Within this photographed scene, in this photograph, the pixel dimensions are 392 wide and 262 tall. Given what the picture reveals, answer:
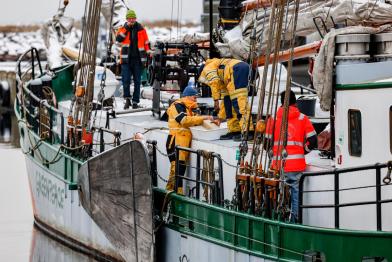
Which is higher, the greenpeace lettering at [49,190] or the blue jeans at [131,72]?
the blue jeans at [131,72]

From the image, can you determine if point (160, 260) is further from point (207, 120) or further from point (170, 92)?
point (170, 92)

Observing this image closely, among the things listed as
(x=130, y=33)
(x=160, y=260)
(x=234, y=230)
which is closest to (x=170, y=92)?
(x=130, y=33)

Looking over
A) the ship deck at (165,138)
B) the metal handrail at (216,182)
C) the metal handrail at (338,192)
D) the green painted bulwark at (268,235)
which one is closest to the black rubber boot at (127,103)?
the ship deck at (165,138)

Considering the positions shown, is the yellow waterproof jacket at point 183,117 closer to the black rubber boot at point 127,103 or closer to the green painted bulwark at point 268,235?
the green painted bulwark at point 268,235

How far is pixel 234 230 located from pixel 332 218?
1.43 meters

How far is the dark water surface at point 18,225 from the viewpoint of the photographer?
22.9 m

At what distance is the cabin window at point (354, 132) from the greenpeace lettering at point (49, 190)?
7.77m

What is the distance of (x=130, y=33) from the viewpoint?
2256cm

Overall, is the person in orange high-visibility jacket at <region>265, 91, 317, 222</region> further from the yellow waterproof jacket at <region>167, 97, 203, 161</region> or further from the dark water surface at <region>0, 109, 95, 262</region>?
the dark water surface at <region>0, 109, 95, 262</region>

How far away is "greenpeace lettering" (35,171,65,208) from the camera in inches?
874

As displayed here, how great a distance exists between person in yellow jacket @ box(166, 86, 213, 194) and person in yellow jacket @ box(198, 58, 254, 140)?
33 cm

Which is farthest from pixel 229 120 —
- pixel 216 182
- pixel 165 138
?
pixel 216 182

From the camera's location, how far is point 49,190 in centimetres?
2314

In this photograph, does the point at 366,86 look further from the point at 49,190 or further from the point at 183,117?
the point at 49,190
